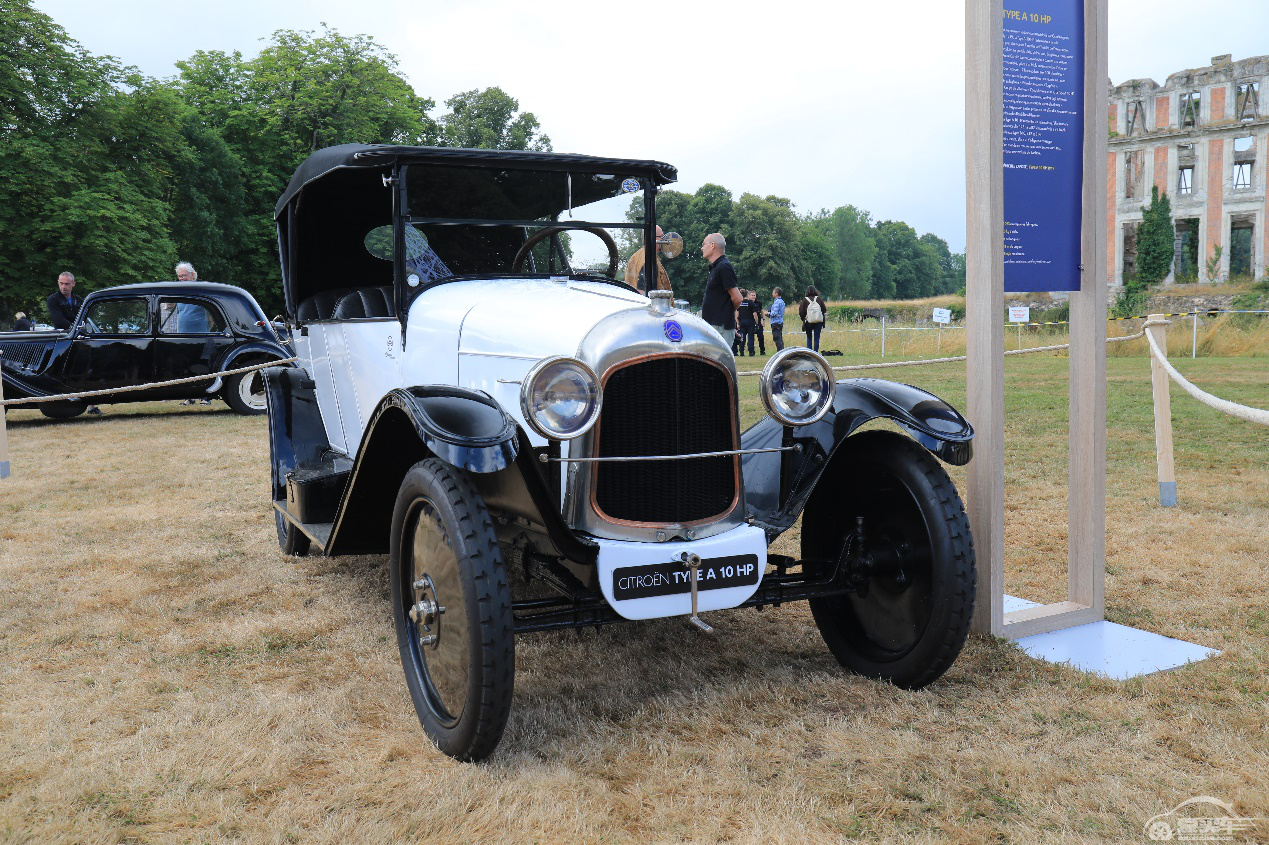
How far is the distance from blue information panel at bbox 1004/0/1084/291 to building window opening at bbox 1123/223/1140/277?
1928 inches

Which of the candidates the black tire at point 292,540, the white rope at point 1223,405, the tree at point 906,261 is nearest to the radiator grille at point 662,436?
the white rope at point 1223,405

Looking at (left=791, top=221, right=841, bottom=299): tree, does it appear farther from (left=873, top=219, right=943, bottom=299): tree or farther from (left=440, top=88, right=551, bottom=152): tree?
(left=440, top=88, right=551, bottom=152): tree

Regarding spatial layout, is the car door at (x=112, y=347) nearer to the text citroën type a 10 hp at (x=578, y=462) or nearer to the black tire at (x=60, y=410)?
the black tire at (x=60, y=410)

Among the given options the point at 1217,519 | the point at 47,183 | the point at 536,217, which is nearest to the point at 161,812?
the point at 536,217

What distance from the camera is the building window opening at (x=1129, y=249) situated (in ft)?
154

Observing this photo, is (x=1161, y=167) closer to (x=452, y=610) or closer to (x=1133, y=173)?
(x=1133, y=173)

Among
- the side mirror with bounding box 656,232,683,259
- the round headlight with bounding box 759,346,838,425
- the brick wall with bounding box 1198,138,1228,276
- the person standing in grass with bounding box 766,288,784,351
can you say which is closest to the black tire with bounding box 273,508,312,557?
the side mirror with bounding box 656,232,683,259

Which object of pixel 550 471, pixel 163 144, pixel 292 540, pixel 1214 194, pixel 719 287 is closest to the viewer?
pixel 550 471

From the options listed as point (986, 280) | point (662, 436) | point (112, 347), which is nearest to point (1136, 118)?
point (112, 347)

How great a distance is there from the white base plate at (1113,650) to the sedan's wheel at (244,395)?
38.5 ft

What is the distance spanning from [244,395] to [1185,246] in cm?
4821

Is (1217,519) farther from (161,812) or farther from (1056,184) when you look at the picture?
(161,812)

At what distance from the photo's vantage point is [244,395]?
13180 mm

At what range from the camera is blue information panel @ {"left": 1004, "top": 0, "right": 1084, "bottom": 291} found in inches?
145
